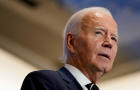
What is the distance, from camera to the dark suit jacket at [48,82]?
3.15 ft

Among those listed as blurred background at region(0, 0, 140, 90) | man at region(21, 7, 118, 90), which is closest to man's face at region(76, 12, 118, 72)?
man at region(21, 7, 118, 90)

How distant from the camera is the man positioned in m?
0.99

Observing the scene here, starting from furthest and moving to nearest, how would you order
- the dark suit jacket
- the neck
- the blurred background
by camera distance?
the blurred background → the neck → the dark suit jacket

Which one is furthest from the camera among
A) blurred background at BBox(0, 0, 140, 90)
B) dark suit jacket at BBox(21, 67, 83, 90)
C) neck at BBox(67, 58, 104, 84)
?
blurred background at BBox(0, 0, 140, 90)

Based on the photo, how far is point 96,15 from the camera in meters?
1.18

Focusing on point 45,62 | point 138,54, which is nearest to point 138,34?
point 138,54

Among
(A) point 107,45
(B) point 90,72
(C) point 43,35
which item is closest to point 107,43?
(A) point 107,45

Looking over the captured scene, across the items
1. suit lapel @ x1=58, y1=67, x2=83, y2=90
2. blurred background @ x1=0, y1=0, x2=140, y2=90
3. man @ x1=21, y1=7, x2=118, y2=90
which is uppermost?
man @ x1=21, y1=7, x2=118, y2=90

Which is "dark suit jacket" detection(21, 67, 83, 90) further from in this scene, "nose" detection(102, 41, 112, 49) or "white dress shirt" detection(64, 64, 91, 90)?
"nose" detection(102, 41, 112, 49)

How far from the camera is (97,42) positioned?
111 centimetres

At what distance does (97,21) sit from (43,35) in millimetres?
2538

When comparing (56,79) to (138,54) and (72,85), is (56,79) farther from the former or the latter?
(138,54)

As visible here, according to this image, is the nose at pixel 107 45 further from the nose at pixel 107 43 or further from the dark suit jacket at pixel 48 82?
the dark suit jacket at pixel 48 82

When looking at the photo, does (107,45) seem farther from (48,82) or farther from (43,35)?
(43,35)
